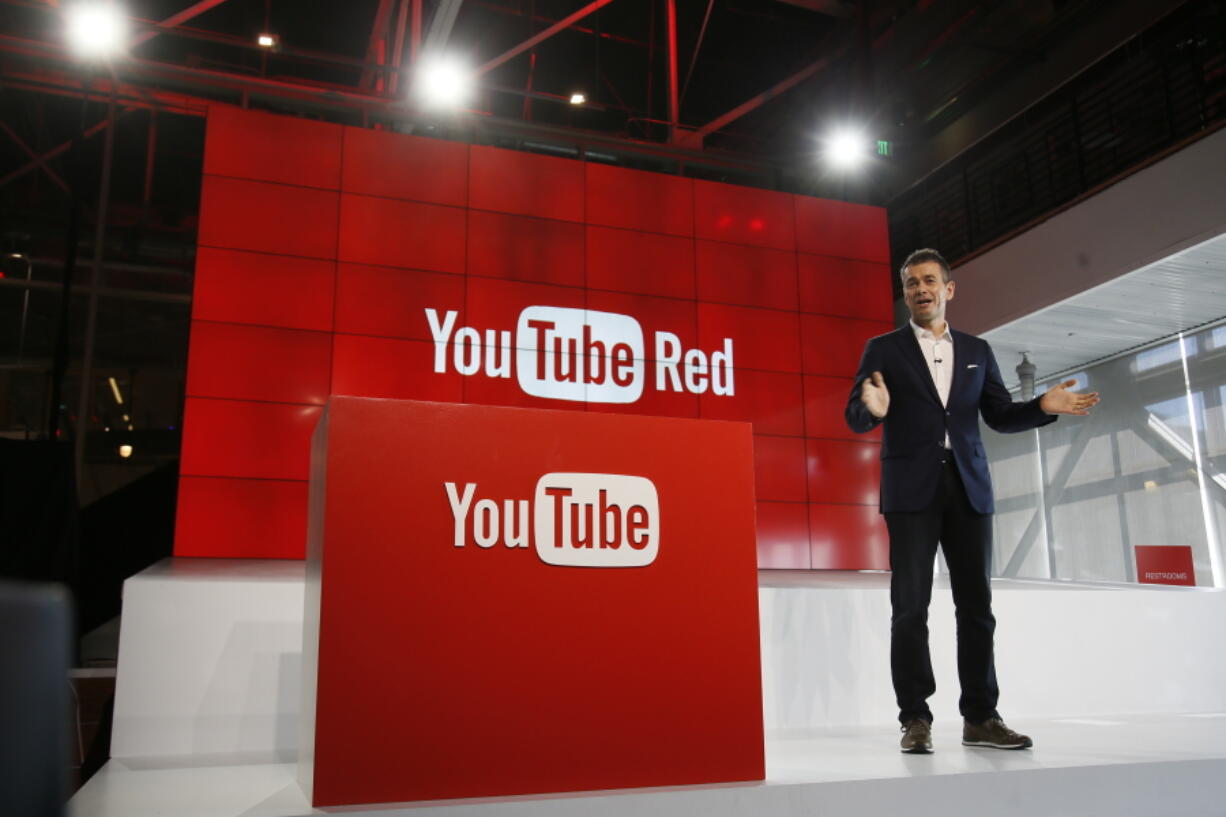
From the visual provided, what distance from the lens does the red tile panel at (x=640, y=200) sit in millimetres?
6812

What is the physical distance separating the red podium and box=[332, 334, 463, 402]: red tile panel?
422 centimetres

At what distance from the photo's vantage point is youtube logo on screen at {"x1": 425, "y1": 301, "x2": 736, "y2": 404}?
20.5ft

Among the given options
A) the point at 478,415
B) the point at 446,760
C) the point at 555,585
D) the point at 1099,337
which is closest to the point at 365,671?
the point at 446,760

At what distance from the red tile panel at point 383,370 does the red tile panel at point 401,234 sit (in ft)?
1.80

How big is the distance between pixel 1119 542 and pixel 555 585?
6.91 meters

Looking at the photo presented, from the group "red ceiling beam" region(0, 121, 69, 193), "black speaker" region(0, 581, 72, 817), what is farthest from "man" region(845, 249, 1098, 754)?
"red ceiling beam" region(0, 121, 69, 193)

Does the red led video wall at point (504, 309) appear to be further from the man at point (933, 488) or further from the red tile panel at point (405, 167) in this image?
the man at point (933, 488)

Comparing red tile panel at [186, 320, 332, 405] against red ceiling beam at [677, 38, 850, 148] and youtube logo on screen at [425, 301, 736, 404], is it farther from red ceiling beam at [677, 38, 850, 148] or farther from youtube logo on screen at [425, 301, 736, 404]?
red ceiling beam at [677, 38, 850, 148]

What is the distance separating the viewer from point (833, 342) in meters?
7.24

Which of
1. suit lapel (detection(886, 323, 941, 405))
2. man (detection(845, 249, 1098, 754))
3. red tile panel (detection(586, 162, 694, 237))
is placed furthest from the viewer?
red tile panel (detection(586, 162, 694, 237))

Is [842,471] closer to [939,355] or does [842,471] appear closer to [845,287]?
→ [845,287]

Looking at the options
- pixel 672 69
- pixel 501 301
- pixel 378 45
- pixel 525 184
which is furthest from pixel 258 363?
pixel 672 69

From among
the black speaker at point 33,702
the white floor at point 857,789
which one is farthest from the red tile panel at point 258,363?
the black speaker at point 33,702

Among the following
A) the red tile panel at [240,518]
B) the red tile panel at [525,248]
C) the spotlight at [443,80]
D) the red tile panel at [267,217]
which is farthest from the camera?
the red tile panel at [525,248]
